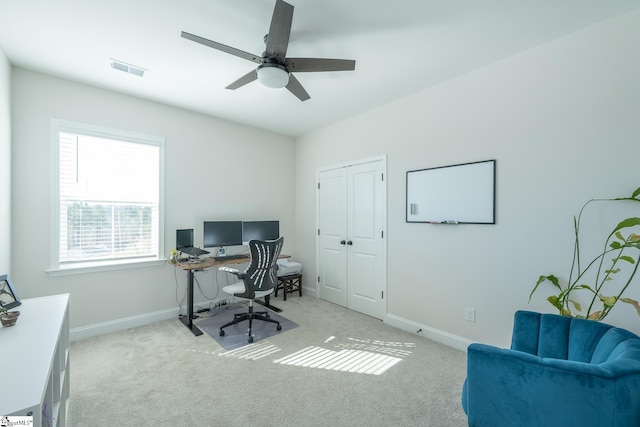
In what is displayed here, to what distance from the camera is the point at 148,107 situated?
11.2 feet

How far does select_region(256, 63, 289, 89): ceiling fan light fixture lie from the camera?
6.76 feet

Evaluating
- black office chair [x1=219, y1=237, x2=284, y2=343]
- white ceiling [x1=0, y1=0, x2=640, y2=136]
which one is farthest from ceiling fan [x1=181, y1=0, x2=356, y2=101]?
black office chair [x1=219, y1=237, x2=284, y2=343]

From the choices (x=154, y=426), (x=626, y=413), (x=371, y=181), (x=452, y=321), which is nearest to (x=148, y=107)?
(x=371, y=181)

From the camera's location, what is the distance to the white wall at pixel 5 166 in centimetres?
232

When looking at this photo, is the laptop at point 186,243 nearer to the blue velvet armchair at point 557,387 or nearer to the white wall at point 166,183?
the white wall at point 166,183

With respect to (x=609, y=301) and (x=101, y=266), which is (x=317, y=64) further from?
(x=101, y=266)

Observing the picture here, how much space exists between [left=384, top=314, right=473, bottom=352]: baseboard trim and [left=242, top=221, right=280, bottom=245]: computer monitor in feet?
6.92

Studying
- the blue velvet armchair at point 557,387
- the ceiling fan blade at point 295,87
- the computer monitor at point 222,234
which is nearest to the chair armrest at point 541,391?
the blue velvet armchair at point 557,387

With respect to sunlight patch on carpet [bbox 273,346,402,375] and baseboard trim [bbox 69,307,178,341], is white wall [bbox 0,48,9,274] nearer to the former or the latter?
baseboard trim [bbox 69,307,178,341]

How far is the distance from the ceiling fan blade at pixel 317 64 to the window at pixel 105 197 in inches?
92.3

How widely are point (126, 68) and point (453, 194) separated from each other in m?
3.53

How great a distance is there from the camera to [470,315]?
2.74m

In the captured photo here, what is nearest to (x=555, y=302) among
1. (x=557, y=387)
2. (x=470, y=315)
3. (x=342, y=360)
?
(x=470, y=315)

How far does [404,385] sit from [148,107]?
4.13 meters
